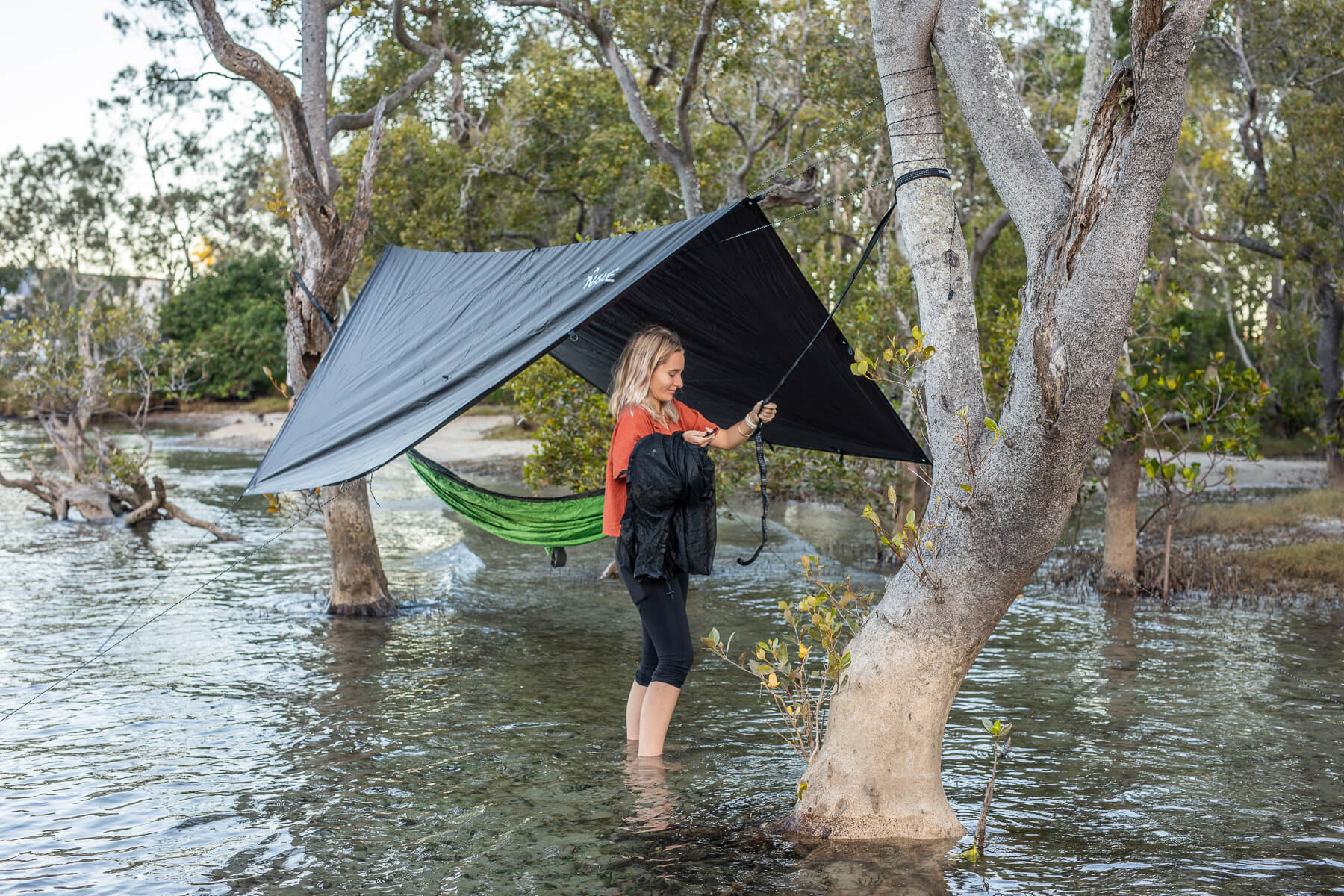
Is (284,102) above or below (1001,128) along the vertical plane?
above

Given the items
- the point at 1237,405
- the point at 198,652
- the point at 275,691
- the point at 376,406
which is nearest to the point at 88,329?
the point at 198,652

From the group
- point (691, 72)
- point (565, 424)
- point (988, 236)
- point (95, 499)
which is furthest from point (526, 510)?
point (95, 499)

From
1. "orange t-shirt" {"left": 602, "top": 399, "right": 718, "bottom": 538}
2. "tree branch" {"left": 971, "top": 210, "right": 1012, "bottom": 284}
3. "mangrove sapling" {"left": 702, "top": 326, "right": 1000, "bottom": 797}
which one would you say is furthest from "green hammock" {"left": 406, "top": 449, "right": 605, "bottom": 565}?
"tree branch" {"left": 971, "top": 210, "right": 1012, "bottom": 284}

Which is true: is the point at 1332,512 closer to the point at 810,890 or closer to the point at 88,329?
the point at 810,890

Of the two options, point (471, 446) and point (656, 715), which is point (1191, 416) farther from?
point (471, 446)

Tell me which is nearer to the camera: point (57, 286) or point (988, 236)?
point (988, 236)

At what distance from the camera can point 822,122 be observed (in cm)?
1264

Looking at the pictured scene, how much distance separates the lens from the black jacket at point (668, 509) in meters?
3.67

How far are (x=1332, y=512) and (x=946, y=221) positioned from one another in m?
9.65

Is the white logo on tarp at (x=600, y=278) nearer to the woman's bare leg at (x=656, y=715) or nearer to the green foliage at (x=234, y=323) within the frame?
the woman's bare leg at (x=656, y=715)

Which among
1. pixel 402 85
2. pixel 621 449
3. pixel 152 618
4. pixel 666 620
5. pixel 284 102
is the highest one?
pixel 402 85

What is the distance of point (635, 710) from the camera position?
431 cm

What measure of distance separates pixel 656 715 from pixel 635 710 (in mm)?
274

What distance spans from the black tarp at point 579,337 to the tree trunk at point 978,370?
2.81ft
